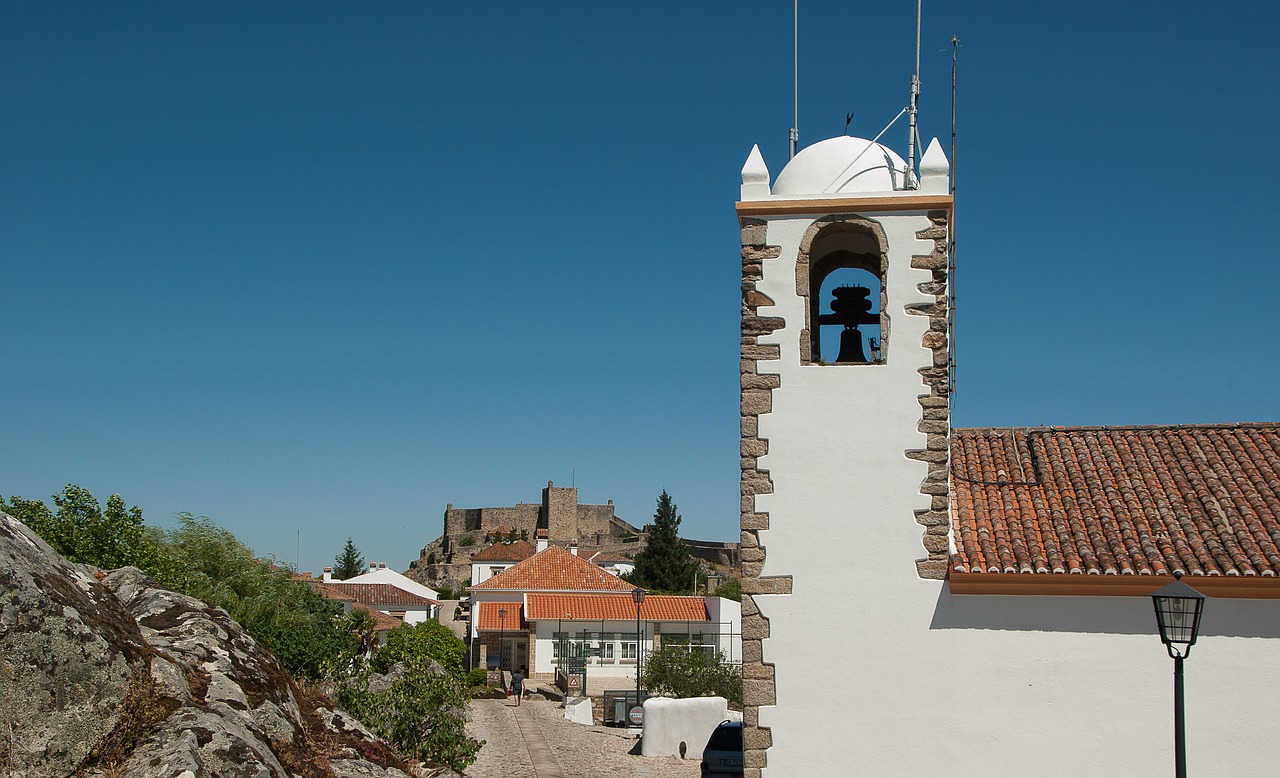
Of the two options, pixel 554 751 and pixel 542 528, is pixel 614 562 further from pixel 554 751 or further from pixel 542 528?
pixel 554 751

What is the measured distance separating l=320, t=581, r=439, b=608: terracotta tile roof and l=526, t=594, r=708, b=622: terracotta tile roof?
716 inches

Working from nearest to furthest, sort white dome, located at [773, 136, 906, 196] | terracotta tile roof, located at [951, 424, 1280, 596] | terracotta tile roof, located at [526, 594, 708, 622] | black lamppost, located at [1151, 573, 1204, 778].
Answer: black lamppost, located at [1151, 573, 1204, 778] < terracotta tile roof, located at [951, 424, 1280, 596] < white dome, located at [773, 136, 906, 196] < terracotta tile roof, located at [526, 594, 708, 622]

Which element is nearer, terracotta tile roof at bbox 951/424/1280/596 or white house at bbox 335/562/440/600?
terracotta tile roof at bbox 951/424/1280/596

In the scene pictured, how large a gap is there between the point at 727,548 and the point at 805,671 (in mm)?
79621

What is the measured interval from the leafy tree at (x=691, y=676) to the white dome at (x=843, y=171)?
55.3ft

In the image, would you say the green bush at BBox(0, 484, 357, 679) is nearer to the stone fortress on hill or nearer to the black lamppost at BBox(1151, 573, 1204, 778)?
the black lamppost at BBox(1151, 573, 1204, 778)

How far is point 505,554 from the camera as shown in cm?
7425

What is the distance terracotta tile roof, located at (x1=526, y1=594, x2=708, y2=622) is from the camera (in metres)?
37.7

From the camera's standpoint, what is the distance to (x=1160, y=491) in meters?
10.1

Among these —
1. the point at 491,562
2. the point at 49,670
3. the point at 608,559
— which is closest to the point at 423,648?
the point at 49,670

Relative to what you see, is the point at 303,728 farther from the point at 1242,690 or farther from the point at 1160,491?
the point at 1160,491

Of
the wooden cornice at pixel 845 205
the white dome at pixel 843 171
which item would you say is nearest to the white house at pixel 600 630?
the white dome at pixel 843 171

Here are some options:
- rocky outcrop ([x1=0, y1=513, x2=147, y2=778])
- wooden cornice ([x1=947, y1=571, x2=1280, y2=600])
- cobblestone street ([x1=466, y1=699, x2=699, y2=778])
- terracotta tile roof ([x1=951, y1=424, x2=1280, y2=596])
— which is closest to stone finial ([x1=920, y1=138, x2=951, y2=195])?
terracotta tile roof ([x1=951, y1=424, x2=1280, y2=596])

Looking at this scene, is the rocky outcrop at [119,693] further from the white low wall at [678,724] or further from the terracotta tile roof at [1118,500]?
the white low wall at [678,724]
